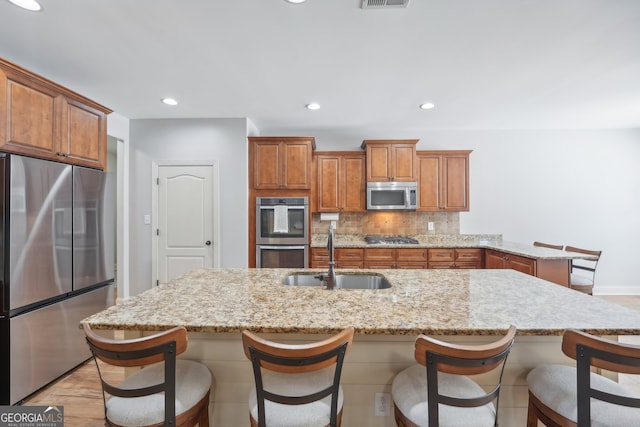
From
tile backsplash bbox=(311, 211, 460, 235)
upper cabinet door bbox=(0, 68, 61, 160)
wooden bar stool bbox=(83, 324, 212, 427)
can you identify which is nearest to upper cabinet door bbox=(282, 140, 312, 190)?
tile backsplash bbox=(311, 211, 460, 235)

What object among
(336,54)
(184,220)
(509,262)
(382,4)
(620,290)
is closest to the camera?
(382,4)

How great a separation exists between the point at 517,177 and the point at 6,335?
596cm

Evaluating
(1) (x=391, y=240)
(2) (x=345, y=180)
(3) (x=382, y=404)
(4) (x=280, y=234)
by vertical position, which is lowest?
(3) (x=382, y=404)

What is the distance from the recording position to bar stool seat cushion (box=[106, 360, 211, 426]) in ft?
3.30

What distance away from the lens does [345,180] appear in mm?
4145

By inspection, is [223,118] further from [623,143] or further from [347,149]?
[623,143]

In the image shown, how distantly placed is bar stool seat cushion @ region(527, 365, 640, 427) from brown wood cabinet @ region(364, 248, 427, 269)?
102 inches

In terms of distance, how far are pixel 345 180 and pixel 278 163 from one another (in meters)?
1.03

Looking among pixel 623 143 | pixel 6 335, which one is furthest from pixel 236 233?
pixel 623 143

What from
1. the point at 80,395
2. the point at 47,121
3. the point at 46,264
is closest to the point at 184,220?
the point at 46,264

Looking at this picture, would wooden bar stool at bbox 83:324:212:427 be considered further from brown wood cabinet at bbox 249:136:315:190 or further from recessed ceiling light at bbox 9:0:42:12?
brown wood cabinet at bbox 249:136:315:190

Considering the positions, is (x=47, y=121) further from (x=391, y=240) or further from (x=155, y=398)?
(x=391, y=240)

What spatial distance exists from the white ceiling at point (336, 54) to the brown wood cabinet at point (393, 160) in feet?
1.99

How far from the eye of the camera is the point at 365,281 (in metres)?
2.02
